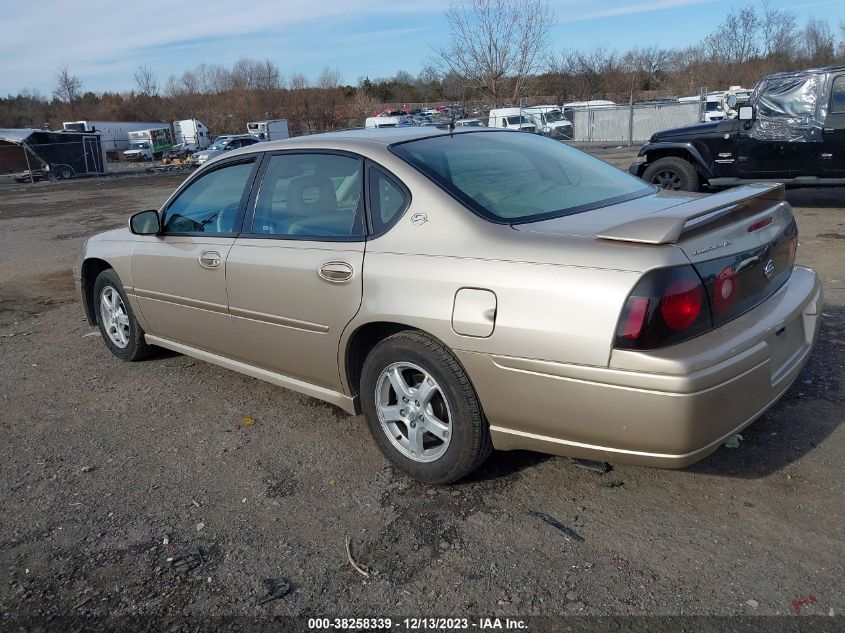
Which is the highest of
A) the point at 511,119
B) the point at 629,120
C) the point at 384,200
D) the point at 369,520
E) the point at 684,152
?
the point at 511,119

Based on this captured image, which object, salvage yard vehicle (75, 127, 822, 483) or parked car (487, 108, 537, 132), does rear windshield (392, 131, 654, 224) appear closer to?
salvage yard vehicle (75, 127, 822, 483)

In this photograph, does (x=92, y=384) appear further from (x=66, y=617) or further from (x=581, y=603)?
(x=581, y=603)

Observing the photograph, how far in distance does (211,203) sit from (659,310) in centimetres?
294

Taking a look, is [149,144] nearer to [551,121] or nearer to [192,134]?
[192,134]

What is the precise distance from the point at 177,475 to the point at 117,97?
296ft

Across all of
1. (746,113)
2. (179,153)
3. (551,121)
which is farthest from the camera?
(179,153)

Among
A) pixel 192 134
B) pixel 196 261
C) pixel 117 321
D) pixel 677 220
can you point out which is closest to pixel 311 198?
pixel 196 261

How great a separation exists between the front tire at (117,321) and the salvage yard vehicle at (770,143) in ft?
22.6

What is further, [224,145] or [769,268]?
[224,145]

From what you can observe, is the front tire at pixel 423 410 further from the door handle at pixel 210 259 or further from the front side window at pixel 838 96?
the front side window at pixel 838 96

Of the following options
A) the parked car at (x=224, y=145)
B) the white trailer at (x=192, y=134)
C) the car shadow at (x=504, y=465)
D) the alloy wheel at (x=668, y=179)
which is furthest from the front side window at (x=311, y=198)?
the white trailer at (x=192, y=134)

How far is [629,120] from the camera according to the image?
2361 cm

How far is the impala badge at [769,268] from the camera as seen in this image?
3051mm

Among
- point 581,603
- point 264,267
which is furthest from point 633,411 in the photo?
point 264,267
